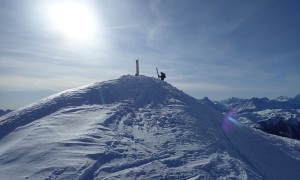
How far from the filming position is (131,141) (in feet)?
54.4

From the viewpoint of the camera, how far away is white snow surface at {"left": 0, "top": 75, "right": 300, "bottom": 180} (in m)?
13.7

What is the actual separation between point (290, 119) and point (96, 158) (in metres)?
103

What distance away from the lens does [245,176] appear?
14758 mm

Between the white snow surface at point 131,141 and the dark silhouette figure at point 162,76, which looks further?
the dark silhouette figure at point 162,76

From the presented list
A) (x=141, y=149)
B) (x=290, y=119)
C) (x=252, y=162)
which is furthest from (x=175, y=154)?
(x=290, y=119)

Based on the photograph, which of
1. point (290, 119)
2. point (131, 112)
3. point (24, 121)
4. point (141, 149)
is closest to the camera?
point (141, 149)

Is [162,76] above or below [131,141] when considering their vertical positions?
above

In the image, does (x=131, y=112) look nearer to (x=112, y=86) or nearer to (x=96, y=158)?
(x=112, y=86)

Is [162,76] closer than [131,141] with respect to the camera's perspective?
No

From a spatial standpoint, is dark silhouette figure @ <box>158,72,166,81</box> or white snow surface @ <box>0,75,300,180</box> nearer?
white snow surface @ <box>0,75,300,180</box>

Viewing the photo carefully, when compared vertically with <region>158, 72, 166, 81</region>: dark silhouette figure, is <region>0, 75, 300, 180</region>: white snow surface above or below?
below

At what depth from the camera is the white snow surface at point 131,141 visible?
1374 cm

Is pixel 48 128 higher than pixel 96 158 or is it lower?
higher

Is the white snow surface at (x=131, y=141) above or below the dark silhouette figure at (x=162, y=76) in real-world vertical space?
below
